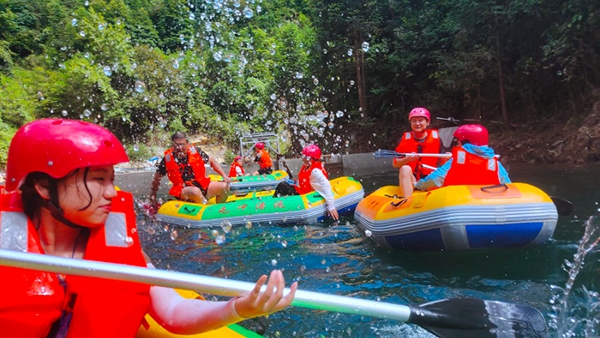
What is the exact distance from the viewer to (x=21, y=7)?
23.6m

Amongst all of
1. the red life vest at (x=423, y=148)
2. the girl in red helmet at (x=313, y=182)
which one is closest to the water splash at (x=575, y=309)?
the red life vest at (x=423, y=148)

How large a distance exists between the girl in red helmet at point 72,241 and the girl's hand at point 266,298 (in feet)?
0.30

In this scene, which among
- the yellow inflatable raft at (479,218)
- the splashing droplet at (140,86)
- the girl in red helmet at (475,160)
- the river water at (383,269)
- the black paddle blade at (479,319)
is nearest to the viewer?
the black paddle blade at (479,319)

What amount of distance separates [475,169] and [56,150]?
3598mm

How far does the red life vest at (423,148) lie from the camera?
564cm

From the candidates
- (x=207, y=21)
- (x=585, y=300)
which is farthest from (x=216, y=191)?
(x=207, y=21)

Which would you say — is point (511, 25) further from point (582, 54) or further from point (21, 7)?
point (21, 7)

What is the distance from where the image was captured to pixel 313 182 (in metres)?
6.41

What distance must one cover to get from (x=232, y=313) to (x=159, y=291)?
41 centimetres

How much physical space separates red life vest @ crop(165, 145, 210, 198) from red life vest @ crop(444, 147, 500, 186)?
12.8 feet

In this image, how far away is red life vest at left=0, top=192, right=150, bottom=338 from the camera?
1323 mm

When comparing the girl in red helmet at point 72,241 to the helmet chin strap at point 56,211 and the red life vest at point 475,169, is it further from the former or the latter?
the red life vest at point 475,169

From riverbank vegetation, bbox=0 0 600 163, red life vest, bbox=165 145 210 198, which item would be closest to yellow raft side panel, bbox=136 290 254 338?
red life vest, bbox=165 145 210 198

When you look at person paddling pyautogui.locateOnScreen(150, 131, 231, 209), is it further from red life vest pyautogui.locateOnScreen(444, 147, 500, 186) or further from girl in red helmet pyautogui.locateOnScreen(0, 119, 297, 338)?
girl in red helmet pyautogui.locateOnScreen(0, 119, 297, 338)
